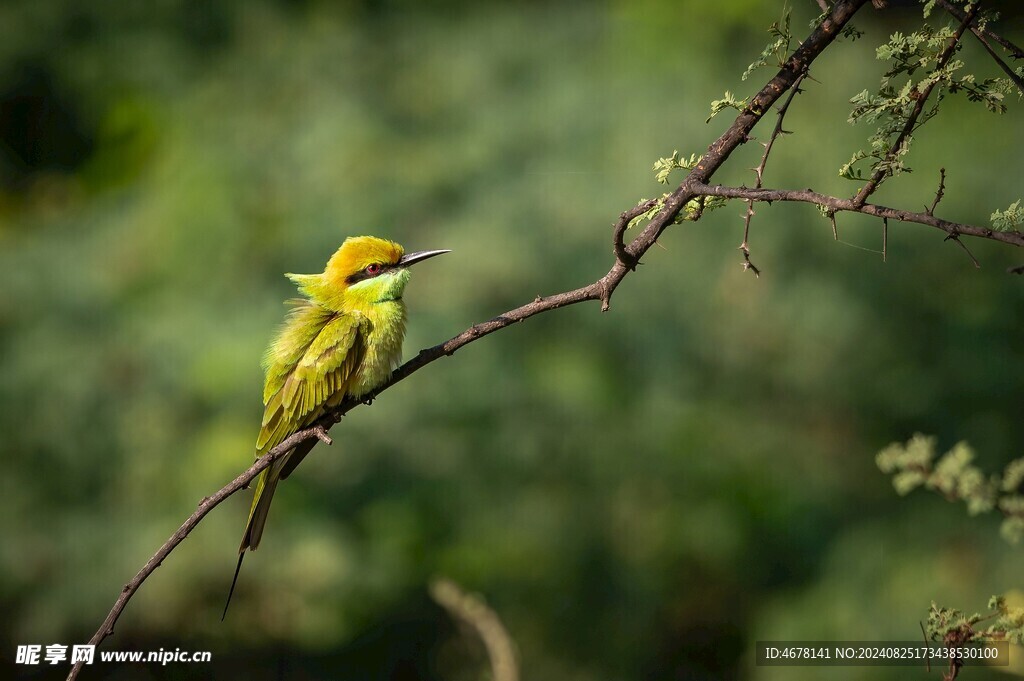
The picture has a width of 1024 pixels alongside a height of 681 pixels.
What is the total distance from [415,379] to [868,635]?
1.76m

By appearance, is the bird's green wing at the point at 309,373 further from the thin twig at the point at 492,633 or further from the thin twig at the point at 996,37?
the thin twig at the point at 996,37

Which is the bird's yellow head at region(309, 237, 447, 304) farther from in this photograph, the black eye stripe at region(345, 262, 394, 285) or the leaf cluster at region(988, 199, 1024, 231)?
the leaf cluster at region(988, 199, 1024, 231)

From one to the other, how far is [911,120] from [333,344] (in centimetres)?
144

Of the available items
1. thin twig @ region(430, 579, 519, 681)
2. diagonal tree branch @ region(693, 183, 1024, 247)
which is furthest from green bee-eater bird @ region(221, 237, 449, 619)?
diagonal tree branch @ region(693, 183, 1024, 247)

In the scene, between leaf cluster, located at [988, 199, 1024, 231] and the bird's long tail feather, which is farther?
the bird's long tail feather

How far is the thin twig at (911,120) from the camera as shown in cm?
126

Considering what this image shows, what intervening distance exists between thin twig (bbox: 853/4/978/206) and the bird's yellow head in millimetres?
1311

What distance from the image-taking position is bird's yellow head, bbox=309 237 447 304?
7.98 ft

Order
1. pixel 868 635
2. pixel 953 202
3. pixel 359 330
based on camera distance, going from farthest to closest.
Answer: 1. pixel 953 202
2. pixel 868 635
3. pixel 359 330

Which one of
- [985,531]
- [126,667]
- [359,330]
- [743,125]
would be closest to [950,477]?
[743,125]

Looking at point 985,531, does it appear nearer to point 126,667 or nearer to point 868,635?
point 868,635

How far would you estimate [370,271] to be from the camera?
8.04 feet

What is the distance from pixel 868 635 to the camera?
3217mm

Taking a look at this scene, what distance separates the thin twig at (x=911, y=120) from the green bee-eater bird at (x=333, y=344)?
125cm
